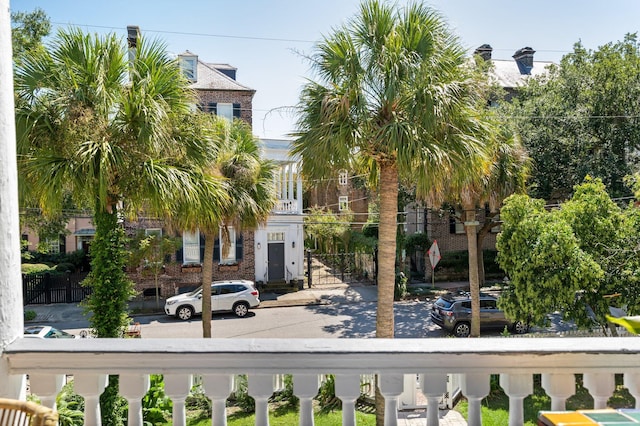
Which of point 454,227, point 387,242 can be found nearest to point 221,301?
point 387,242

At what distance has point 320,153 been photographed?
642 cm

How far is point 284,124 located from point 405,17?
230 cm

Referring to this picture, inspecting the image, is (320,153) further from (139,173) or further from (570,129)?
(570,129)

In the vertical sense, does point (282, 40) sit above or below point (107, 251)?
above

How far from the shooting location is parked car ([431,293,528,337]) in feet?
47.1

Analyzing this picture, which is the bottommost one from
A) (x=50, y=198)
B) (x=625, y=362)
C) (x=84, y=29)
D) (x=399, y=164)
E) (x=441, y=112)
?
(x=625, y=362)

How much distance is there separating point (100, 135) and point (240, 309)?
45.4 ft

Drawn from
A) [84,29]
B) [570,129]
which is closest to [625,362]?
[84,29]

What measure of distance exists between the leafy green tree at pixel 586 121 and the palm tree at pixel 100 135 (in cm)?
1715

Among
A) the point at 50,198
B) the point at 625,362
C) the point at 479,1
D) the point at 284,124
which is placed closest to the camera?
the point at 625,362

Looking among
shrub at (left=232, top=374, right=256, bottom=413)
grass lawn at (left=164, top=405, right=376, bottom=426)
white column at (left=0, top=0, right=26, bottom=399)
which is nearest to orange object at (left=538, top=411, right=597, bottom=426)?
white column at (left=0, top=0, right=26, bottom=399)

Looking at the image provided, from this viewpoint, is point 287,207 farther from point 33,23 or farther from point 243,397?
point 243,397

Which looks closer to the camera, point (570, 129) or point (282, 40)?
point (282, 40)

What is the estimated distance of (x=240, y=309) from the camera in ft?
58.7
